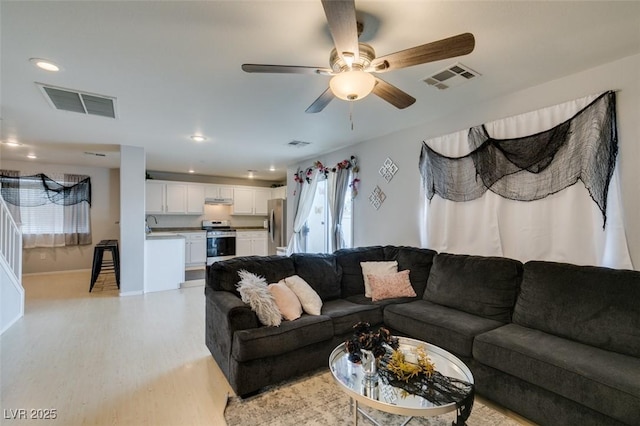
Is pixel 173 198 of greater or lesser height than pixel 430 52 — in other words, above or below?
below

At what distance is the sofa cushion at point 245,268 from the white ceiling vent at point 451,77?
2178 mm

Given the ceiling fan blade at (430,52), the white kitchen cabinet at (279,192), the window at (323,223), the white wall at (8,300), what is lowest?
the white wall at (8,300)

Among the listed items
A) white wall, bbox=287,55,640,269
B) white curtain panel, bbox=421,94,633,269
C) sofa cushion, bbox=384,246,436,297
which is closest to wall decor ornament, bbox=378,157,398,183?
white wall, bbox=287,55,640,269

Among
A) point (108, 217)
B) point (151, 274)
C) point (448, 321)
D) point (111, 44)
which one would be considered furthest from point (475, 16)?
point (108, 217)

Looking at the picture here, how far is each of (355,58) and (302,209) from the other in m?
4.16

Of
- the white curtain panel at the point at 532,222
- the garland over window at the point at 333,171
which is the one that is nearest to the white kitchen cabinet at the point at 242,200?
the garland over window at the point at 333,171

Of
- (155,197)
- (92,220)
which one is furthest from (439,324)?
(92,220)

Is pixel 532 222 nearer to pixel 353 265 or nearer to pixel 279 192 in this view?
pixel 353 265

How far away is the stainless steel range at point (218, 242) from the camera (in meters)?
7.57

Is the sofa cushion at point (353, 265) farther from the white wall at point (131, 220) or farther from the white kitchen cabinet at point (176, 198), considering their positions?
the white kitchen cabinet at point (176, 198)

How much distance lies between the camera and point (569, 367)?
1.70 m

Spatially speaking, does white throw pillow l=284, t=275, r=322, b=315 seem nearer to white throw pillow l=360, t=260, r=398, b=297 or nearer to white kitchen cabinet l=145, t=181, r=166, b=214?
white throw pillow l=360, t=260, r=398, b=297

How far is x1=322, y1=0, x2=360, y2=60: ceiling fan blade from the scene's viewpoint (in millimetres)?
1223

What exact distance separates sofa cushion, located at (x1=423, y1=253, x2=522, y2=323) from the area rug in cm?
77
